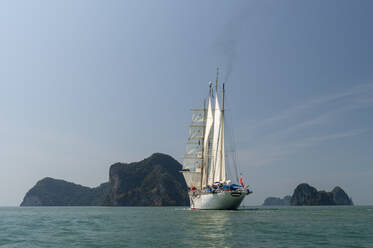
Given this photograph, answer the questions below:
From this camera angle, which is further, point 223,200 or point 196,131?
point 196,131

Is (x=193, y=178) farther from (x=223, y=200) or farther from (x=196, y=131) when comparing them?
(x=223, y=200)

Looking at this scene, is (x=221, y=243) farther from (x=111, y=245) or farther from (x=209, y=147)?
(x=209, y=147)

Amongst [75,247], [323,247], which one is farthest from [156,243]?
[323,247]

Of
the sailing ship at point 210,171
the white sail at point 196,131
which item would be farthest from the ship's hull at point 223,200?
the white sail at point 196,131

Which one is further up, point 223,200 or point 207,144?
point 207,144

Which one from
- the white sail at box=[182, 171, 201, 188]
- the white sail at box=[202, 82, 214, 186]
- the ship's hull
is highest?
the white sail at box=[202, 82, 214, 186]

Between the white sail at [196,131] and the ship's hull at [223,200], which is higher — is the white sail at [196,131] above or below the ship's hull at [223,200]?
above

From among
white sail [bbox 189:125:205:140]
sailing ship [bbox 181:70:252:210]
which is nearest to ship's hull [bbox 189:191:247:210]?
sailing ship [bbox 181:70:252:210]

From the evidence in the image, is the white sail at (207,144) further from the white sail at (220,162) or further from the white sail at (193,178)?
the white sail at (220,162)

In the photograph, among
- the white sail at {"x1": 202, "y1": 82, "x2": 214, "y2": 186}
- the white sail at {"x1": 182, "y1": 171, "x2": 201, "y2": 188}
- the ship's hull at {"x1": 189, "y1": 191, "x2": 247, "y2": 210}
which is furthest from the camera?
the white sail at {"x1": 182, "y1": 171, "x2": 201, "y2": 188}

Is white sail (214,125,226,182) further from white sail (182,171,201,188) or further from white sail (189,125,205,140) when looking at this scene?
white sail (189,125,205,140)

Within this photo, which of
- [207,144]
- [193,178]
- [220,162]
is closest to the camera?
[220,162]

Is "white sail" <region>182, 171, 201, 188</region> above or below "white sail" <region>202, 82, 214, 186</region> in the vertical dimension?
below

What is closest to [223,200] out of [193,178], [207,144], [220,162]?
[220,162]
